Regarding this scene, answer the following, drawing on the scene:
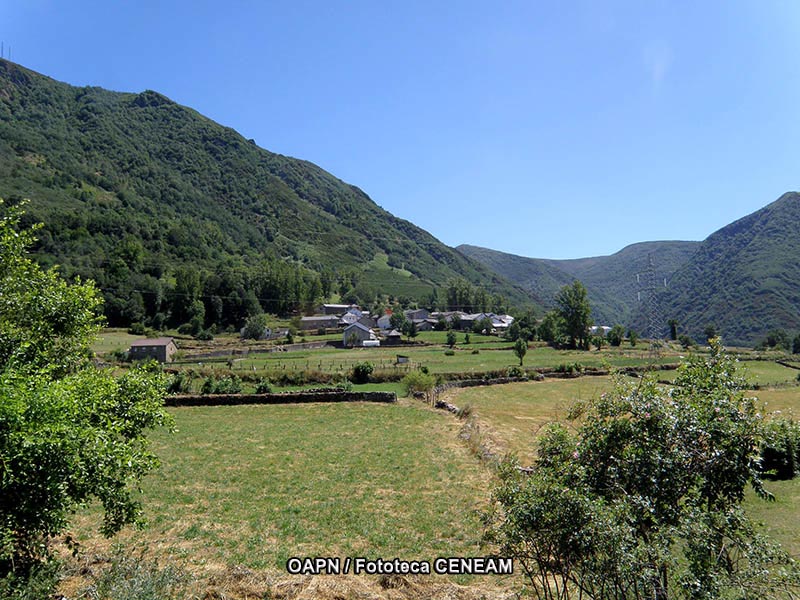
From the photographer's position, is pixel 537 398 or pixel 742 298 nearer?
pixel 537 398

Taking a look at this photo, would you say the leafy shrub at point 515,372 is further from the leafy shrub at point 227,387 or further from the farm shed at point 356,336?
the farm shed at point 356,336

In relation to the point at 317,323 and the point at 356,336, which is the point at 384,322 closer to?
the point at 317,323

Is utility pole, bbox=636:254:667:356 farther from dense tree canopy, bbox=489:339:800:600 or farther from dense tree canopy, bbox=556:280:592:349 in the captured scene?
dense tree canopy, bbox=489:339:800:600

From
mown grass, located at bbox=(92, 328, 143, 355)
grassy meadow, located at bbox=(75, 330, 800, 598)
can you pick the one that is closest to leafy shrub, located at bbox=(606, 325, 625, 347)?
grassy meadow, located at bbox=(75, 330, 800, 598)

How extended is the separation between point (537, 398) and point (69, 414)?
40865 millimetres

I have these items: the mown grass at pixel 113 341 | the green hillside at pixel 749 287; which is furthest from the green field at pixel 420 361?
the green hillside at pixel 749 287

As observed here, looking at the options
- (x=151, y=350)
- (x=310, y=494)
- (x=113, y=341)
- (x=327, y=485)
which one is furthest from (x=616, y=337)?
(x=113, y=341)

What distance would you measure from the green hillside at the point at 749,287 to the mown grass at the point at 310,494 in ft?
479

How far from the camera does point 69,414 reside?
6.99 meters

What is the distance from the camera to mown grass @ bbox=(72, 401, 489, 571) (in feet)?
40.0

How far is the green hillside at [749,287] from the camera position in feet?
452

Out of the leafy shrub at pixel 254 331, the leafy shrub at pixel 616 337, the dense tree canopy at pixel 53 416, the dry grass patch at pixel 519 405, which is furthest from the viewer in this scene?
the leafy shrub at pixel 616 337

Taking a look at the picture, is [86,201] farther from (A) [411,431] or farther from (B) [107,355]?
(A) [411,431]

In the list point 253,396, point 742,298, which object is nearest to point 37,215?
point 253,396
